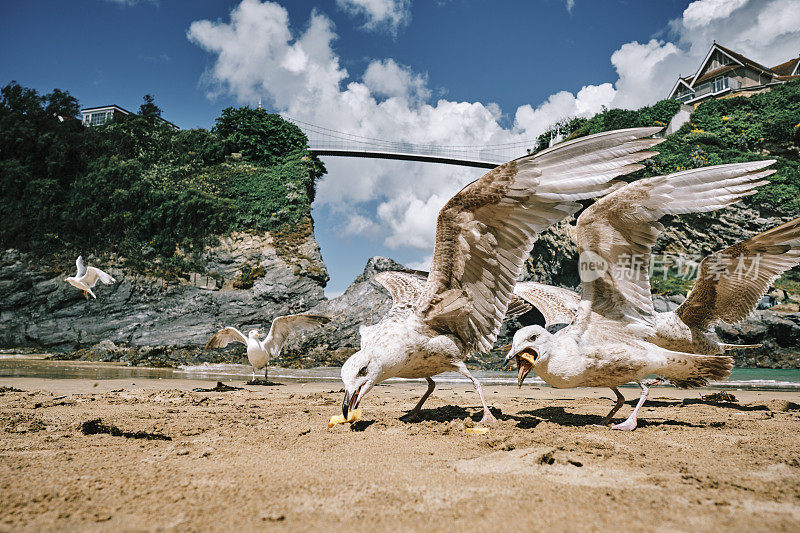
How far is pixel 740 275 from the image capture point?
5.12 m

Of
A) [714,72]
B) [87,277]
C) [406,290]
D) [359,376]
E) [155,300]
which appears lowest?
[359,376]

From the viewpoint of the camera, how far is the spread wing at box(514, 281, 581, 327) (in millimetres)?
6438

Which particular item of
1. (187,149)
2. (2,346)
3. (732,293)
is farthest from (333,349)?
(187,149)

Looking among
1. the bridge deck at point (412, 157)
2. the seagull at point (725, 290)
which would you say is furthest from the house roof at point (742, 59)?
the seagull at point (725, 290)

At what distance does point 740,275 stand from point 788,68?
54.3m

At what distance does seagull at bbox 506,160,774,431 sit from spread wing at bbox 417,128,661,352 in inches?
14.8

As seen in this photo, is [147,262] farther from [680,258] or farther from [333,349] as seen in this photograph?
[680,258]

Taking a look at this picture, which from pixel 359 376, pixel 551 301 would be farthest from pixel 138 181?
pixel 359 376

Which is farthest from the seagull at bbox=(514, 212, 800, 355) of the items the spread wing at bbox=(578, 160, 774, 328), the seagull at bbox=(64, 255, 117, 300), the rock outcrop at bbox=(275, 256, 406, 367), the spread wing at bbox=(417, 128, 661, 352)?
the seagull at bbox=(64, 255, 117, 300)

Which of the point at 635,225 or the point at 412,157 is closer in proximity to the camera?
the point at 635,225

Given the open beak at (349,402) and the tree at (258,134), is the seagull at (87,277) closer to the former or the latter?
the open beak at (349,402)

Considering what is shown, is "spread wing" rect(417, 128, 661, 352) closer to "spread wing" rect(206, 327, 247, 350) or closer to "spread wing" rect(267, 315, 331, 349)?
"spread wing" rect(267, 315, 331, 349)

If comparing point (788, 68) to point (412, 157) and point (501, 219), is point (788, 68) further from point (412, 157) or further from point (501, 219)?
point (501, 219)

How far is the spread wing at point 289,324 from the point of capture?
32.5 feet
